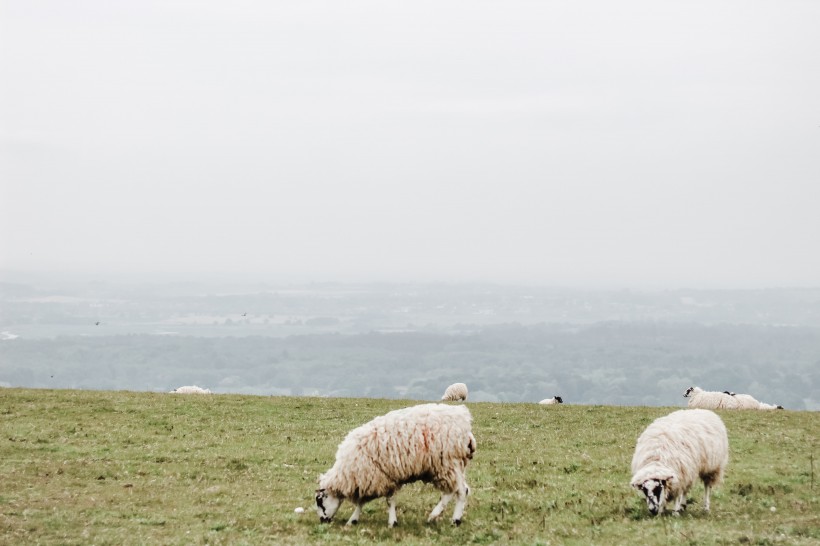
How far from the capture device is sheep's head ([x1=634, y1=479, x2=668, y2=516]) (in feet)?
53.2

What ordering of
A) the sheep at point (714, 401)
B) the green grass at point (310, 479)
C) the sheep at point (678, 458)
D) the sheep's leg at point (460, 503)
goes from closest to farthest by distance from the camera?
the green grass at point (310, 479)
the sheep's leg at point (460, 503)
the sheep at point (678, 458)
the sheep at point (714, 401)

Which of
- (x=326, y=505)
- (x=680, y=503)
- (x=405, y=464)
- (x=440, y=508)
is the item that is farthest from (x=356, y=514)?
(x=680, y=503)

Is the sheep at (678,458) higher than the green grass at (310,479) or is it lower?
higher

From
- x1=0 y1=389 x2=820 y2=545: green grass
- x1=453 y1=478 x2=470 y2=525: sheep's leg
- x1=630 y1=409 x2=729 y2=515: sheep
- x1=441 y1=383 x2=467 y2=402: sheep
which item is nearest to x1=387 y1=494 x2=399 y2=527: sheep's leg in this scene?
x1=0 y1=389 x2=820 y2=545: green grass

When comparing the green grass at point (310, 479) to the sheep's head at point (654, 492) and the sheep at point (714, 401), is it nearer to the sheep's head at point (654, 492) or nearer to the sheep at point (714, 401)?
the sheep's head at point (654, 492)

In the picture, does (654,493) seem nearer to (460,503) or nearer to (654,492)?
(654,492)

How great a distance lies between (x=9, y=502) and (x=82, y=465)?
5079 mm

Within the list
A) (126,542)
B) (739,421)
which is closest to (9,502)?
(126,542)

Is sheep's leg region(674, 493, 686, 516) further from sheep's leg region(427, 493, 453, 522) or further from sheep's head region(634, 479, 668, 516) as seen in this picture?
sheep's leg region(427, 493, 453, 522)

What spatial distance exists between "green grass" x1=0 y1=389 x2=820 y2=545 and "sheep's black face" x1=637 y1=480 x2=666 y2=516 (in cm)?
29

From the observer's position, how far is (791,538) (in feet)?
45.3

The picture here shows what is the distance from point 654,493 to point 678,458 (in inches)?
51.5

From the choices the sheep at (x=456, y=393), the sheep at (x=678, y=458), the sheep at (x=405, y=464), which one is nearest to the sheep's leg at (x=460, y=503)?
the sheep at (x=405, y=464)

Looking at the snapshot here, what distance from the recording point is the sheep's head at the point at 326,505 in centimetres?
1650
